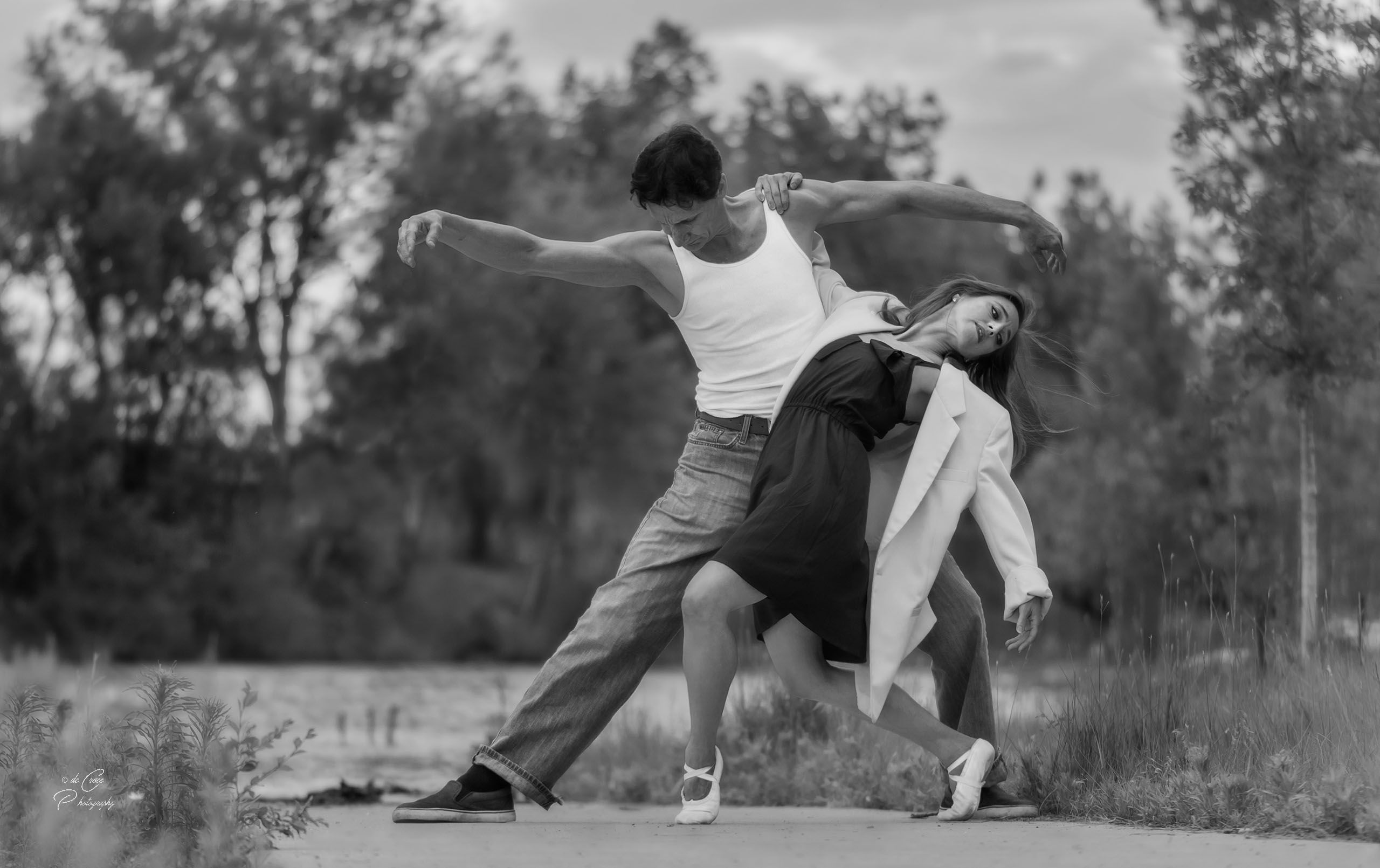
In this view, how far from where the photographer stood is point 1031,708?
8.77m

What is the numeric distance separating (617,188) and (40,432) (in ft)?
45.0

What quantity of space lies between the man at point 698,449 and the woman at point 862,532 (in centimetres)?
20

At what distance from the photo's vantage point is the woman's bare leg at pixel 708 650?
4.66 meters

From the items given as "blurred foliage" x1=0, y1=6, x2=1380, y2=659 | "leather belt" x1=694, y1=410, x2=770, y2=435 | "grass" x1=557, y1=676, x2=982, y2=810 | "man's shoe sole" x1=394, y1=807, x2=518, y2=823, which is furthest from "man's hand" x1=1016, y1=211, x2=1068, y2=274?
"blurred foliage" x1=0, y1=6, x2=1380, y2=659

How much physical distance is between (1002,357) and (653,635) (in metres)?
1.34

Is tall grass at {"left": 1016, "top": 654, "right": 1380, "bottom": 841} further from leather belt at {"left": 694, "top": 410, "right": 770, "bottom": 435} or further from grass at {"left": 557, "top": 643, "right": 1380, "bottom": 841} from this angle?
leather belt at {"left": 694, "top": 410, "right": 770, "bottom": 435}

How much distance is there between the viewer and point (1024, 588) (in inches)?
184

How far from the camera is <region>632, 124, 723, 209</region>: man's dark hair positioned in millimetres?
4746

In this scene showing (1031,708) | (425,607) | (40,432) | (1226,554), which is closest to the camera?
(1031,708)

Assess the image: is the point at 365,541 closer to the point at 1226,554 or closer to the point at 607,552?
the point at 607,552

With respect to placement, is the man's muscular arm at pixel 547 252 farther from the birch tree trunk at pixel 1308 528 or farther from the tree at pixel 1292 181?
the tree at pixel 1292 181

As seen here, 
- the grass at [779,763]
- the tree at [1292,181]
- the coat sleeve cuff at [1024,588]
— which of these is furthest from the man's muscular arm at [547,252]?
the tree at [1292,181]

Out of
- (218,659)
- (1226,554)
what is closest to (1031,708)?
(1226,554)

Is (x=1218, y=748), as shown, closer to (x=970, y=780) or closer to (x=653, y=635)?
(x=970, y=780)
